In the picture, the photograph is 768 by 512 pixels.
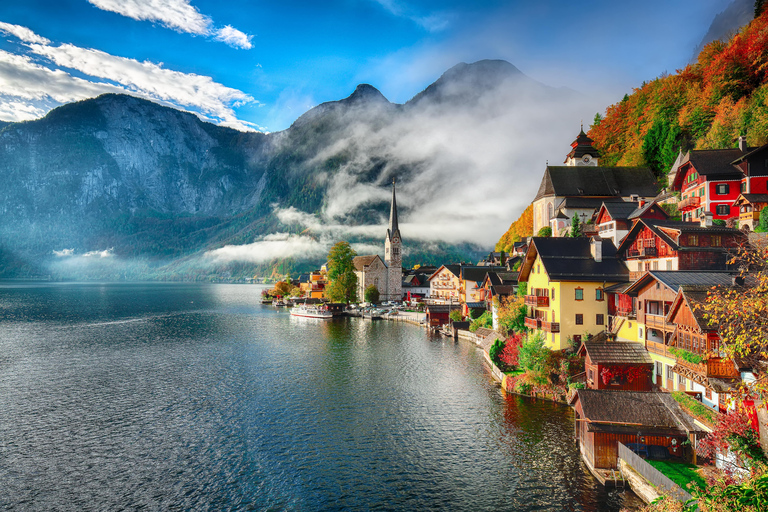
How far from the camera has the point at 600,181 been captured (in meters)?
84.5

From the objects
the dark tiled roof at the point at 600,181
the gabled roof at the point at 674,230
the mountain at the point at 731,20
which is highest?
the mountain at the point at 731,20

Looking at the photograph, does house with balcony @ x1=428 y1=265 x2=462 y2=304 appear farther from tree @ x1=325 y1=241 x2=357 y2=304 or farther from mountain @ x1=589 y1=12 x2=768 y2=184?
mountain @ x1=589 y1=12 x2=768 y2=184

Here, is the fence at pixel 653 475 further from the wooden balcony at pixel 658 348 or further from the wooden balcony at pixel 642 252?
the wooden balcony at pixel 642 252

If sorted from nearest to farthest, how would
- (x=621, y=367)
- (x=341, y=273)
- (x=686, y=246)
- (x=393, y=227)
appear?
1. (x=621, y=367)
2. (x=686, y=246)
3. (x=341, y=273)
4. (x=393, y=227)

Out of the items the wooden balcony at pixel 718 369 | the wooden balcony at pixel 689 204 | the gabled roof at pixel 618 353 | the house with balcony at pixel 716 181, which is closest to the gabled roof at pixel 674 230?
Result: the gabled roof at pixel 618 353

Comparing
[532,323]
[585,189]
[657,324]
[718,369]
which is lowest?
[532,323]

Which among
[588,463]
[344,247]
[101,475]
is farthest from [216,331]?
[588,463]

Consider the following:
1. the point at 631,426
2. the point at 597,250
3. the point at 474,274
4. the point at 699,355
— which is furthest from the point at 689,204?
the point at 474,274

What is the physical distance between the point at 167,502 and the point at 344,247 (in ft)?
325

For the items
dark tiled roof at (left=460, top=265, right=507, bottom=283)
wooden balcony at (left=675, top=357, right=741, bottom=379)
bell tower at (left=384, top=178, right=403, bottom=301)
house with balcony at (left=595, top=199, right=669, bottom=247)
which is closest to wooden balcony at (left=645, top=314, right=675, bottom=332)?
wooden balcony at (left=675, top=357, right=741, bottom=379)

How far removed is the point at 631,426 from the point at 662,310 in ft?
35.0

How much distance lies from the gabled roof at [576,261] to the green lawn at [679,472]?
19773 millimetres

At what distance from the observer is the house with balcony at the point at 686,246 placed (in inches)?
1380

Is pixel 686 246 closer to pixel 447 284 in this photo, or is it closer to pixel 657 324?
pixel 657 324
